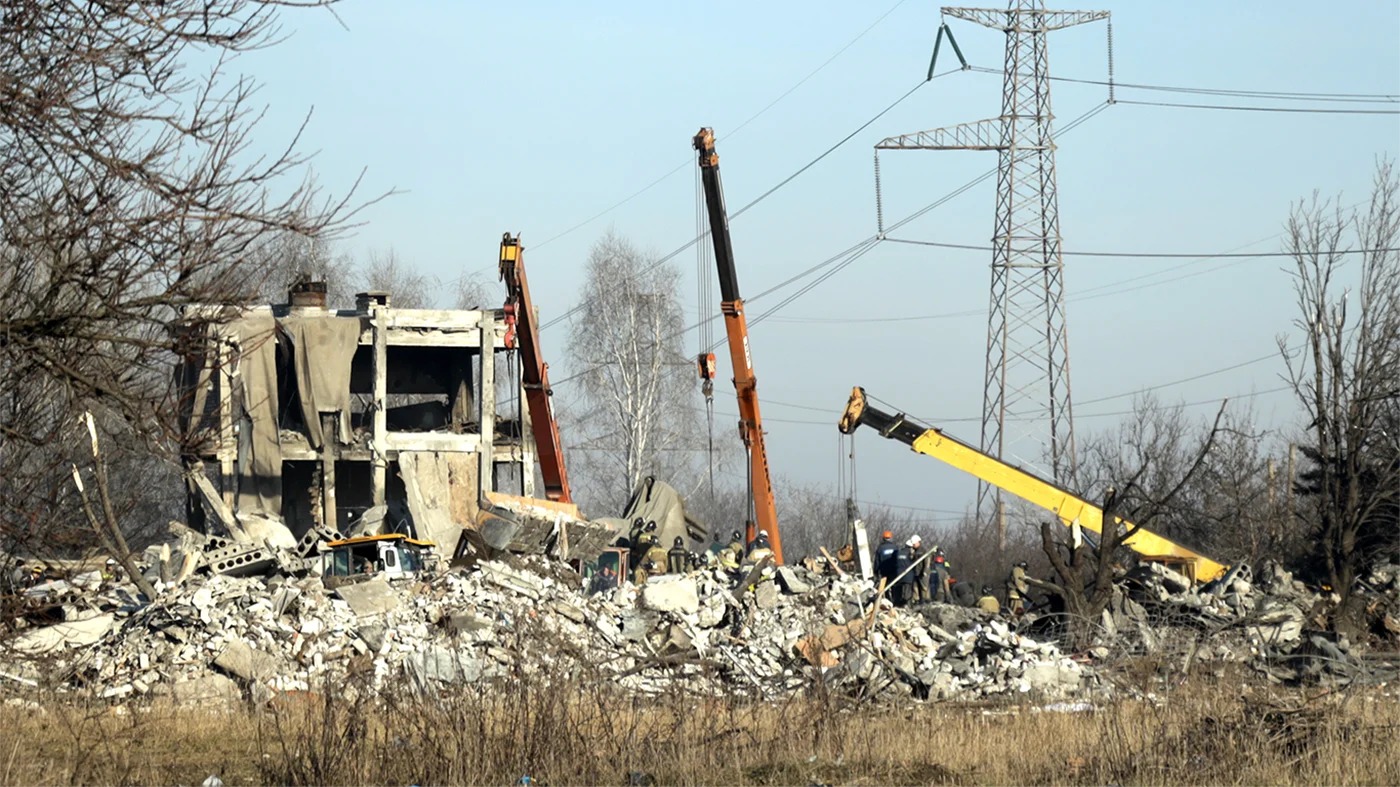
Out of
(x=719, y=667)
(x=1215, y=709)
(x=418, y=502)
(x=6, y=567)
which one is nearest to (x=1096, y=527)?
(x=719, y=667)

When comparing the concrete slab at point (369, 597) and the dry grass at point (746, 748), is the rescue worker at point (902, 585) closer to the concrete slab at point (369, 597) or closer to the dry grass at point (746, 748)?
the concrete slab at point (369, 597)

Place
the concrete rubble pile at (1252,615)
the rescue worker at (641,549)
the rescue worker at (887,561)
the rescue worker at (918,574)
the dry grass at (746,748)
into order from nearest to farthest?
the dry grass at (746,748)
the concrete rubble pile at (1252,615)
the rescue worker at (918,574)
the rescue worker at (887,561)
the rescue worker at (641,549)

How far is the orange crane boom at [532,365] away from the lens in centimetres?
2623

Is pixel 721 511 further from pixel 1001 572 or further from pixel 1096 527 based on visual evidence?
pixel 1096 527

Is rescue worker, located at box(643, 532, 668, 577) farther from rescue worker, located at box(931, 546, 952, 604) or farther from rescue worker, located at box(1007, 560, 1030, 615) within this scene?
rescue worker, located at box(1007, 560, 1030, 615)

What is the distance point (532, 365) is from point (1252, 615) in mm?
13574

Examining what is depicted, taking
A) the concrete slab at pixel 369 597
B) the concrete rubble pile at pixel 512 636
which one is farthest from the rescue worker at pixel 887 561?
→ the concrete slab at pixel 369 597

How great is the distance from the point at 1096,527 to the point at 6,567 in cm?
1741

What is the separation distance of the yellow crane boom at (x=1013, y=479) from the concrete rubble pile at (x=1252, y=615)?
0.79 m

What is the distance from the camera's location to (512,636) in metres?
15.5

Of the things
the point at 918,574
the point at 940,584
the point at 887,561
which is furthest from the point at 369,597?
the point at 940,584

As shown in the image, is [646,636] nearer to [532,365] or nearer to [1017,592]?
[1017,592]

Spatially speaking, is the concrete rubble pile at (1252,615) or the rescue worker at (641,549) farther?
the rescue worker at (641,549)

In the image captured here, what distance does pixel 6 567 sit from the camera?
29.2 feet
